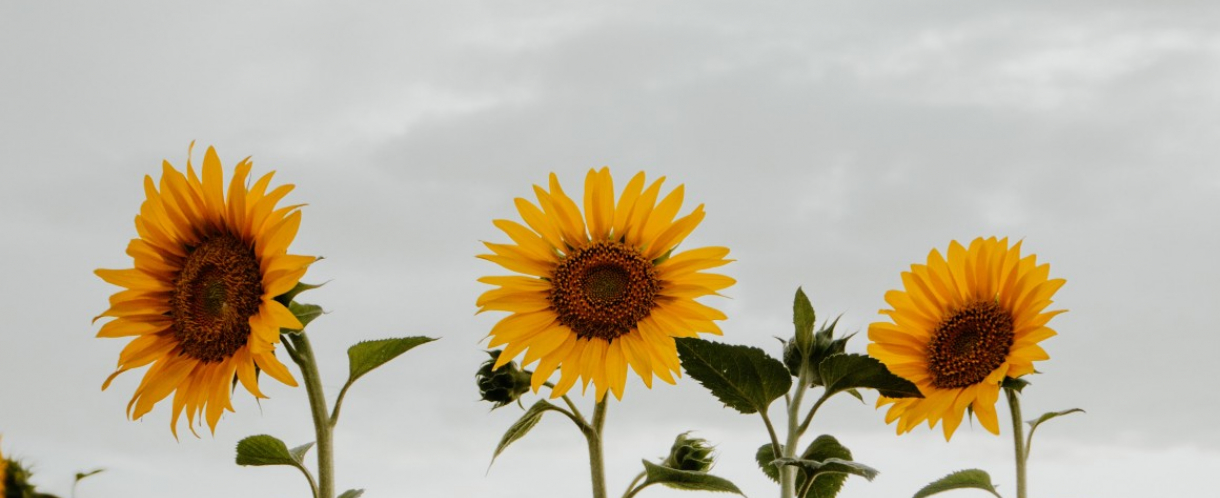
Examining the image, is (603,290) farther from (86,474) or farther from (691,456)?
(86,474)

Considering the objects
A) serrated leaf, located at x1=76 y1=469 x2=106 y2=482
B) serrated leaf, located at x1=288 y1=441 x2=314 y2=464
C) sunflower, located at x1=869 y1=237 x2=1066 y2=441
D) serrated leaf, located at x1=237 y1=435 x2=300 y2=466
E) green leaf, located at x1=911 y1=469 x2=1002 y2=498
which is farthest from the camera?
sunflower, located at x1=869 y1=237 x2=1066 y2=441

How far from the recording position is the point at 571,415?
10.2 ft

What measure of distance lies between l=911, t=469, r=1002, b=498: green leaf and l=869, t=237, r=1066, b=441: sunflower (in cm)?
13

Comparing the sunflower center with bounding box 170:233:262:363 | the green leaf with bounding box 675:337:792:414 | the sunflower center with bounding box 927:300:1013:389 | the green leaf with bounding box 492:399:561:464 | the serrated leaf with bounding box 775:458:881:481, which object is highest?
the sunflower center with bounding box 927:300:1013:389

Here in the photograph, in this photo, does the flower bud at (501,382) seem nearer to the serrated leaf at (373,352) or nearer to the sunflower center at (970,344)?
the serrated leaf at (373,352)

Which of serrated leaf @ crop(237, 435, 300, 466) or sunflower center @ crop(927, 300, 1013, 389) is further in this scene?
sunflower center @ crop(927, 300, 1013, 389)

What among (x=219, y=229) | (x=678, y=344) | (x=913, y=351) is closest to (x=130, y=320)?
(x=219, y=229)

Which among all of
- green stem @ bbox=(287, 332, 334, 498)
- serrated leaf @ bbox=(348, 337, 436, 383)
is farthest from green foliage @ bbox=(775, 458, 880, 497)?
green stem @ bbox=(287, 332, 334, 498)

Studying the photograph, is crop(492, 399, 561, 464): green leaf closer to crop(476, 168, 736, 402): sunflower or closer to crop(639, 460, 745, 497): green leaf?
crop(476, 168, 736, 402): sunflower

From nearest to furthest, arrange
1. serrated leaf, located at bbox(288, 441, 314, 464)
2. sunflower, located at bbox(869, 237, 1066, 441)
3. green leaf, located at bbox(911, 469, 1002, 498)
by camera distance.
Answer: serrated leaf, located at bbox(288, 441, 314, 464) → green leaf, located at bbox(911, 469, 1002, 498) → sunflower, located at bbox(869, 237, 1066, 441)

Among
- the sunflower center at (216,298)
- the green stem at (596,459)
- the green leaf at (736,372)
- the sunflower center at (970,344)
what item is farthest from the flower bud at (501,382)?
the sunflower center at (970,344)

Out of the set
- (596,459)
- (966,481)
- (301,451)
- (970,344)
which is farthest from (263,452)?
(970,344)

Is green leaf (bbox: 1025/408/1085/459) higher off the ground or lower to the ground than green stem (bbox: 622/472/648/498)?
higher

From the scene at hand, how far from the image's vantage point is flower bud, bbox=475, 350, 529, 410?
326cm
